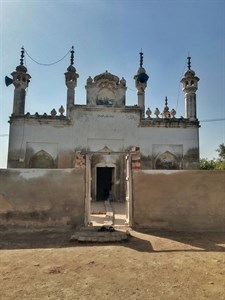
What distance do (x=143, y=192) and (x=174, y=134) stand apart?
952 cm

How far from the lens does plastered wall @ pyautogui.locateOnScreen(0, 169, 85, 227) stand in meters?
8.07

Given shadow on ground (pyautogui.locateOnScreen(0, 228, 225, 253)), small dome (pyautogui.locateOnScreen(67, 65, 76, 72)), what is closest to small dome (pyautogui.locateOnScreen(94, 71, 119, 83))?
small dome (pyautogui.locateOnScreen(67, 65, 76, 72))

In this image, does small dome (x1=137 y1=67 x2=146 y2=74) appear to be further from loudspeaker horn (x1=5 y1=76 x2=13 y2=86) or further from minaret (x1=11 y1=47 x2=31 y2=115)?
loudspeaker horn (x1=5 y1=76 x2=13 y2=86)

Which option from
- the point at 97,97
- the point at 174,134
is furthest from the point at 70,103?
the point at 174,134

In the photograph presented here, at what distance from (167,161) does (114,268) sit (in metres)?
12.9

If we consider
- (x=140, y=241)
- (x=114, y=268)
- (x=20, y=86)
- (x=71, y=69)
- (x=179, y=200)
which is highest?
(x=71, y=69)

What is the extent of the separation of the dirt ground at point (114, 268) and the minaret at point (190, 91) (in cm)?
1142

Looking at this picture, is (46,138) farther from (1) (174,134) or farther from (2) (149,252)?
(2) (149,252)

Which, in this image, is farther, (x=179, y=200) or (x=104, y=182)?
(x=104, y=182)

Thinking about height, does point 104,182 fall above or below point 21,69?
below

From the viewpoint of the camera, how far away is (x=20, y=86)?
1734 centimetres

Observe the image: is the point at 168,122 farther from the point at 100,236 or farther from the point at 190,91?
the point at 100,236

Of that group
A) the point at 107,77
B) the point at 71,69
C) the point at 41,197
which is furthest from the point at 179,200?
the point at 71,69

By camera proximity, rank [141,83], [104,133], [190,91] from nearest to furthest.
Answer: [104,133], [190,91], [141,83]
